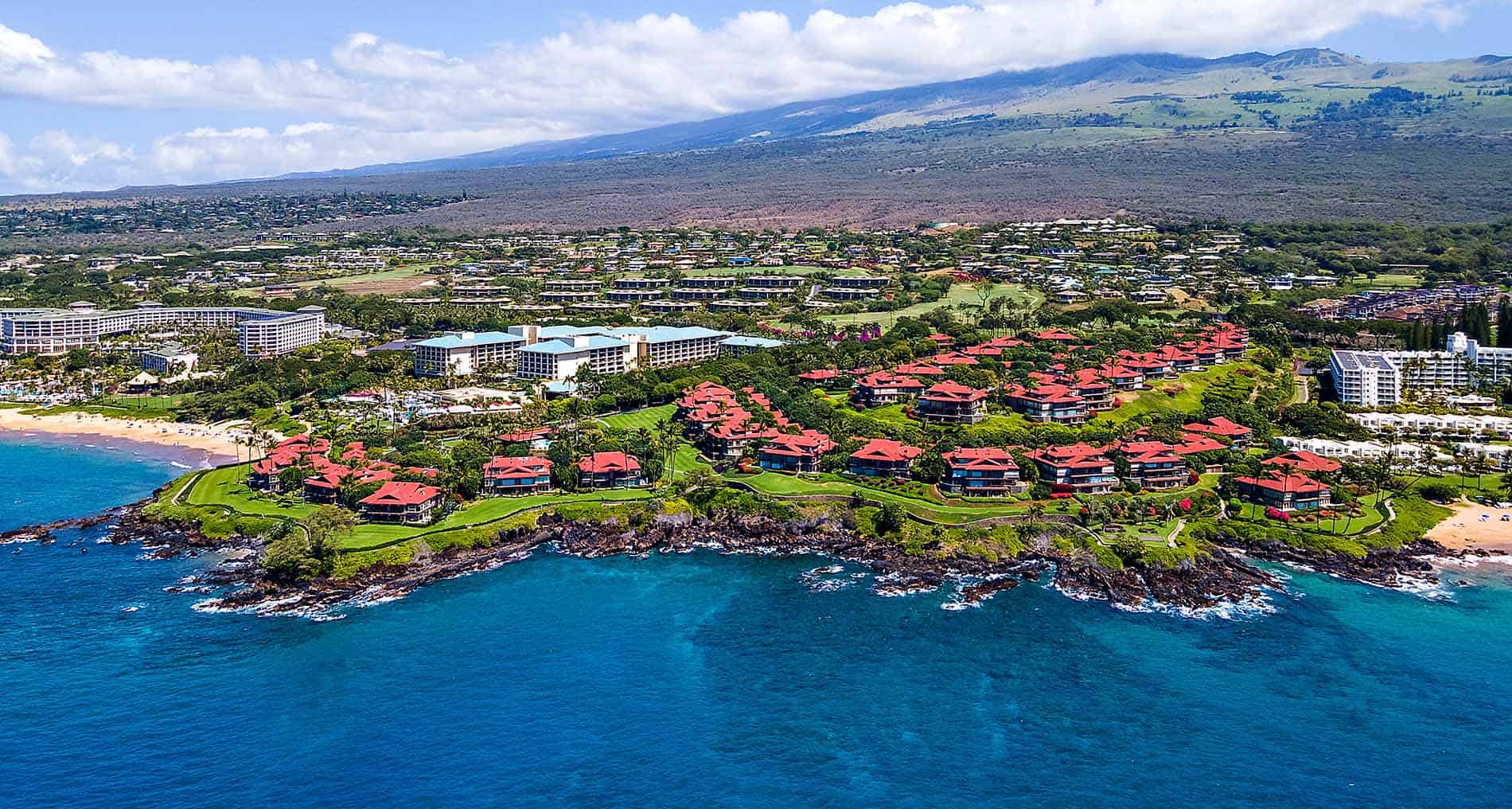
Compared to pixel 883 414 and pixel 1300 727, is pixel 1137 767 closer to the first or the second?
pixel 1300 727

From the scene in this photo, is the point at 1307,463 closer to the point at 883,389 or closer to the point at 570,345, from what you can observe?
the point at 883,389

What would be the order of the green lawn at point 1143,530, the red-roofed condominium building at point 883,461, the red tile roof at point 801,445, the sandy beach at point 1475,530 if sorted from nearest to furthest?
the green lawn at point 1143,530
the sandy beach at point 1475,530
the red-roofed condominium building at point 883,461
the red tile roof at point 801,445

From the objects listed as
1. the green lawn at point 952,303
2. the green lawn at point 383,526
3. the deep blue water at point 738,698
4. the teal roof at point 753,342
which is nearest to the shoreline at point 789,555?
the deep blue water at point 738,698

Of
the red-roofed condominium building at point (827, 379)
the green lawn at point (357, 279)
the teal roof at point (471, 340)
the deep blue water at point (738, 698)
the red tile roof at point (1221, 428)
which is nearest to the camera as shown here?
the deep blue water at point (738, 698)

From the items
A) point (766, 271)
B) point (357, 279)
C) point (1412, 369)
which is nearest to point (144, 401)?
point (357, 279)

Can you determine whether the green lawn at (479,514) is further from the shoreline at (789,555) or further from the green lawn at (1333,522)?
the green lawn at (1333,522)

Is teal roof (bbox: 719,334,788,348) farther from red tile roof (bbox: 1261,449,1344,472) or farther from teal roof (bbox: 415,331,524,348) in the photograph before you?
red tile roof (bbox: 1261,449,1344,472)
